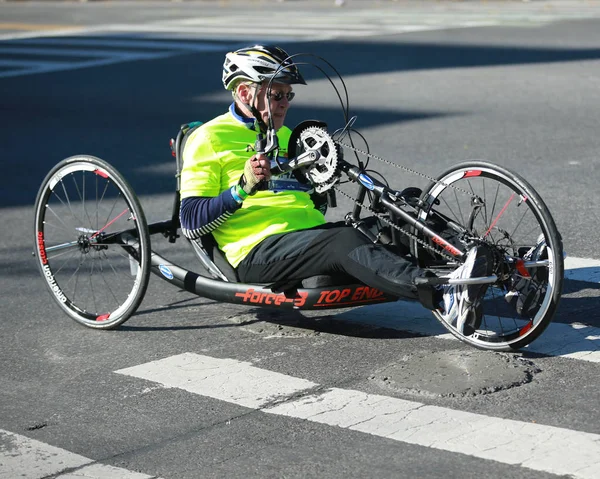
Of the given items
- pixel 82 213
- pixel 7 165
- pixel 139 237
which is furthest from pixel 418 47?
pixel 139 237

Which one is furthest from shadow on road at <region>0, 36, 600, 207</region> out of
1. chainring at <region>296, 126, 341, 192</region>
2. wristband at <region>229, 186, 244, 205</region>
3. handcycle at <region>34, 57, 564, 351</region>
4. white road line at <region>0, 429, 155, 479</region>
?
white road line at <region>0, 429, 155, 479</region>

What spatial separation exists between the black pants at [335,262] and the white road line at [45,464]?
4.93ft

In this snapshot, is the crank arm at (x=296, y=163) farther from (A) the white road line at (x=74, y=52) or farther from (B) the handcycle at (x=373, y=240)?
(A) the white road line at (x=74, y=52)

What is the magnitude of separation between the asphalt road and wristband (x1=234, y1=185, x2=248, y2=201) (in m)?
0.74

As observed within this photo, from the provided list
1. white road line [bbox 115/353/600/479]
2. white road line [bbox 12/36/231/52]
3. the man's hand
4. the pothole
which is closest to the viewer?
white road line [bbox 115/353/600/479]

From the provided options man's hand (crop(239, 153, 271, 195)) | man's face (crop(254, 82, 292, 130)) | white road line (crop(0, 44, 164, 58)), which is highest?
white road line (crop(0, 44, 164, 58))

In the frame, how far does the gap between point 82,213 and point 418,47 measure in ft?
35.1

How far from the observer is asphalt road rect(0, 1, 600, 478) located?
4199 mm

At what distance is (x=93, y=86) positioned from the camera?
15.5 meters

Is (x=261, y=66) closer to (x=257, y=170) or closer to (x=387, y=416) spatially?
(x=257, y=170)

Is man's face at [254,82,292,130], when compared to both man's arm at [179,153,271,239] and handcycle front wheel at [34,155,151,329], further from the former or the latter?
handcycle front wheel at [34,155,151,329]

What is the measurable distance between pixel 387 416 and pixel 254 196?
63.0 inches

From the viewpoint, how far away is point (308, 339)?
5559mm

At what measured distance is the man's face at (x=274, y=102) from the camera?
18.3ft
